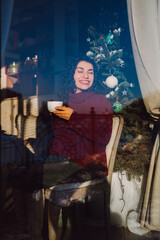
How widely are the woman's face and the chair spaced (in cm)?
42

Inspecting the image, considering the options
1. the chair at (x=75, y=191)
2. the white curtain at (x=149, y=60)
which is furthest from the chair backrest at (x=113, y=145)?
the white curtain at (x=149, y=60)

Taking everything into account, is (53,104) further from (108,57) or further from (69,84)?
(108,57)

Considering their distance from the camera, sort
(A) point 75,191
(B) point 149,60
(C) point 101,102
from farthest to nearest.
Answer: (C) point 101,102 < (B) point 149,60 < (A) point 75,191

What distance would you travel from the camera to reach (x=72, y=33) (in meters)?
4.01

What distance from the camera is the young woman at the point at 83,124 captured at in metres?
1.59

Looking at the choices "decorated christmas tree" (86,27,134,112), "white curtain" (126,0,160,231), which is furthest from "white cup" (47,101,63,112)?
"decorated christmas tree" (86,27,134,112)

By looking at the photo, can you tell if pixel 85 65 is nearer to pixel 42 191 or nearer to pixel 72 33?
pixel 42 191

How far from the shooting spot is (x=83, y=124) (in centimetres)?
174

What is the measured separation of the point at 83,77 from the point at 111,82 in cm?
120

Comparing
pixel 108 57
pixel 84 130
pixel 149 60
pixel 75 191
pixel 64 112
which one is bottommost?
pixel 75 191

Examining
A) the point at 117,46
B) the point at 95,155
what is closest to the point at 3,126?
the point at 95,155

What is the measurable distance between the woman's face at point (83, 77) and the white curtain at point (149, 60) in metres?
0.42

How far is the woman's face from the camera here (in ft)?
5.83

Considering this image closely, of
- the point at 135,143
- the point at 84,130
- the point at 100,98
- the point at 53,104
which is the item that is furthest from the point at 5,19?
the point at 135,143
